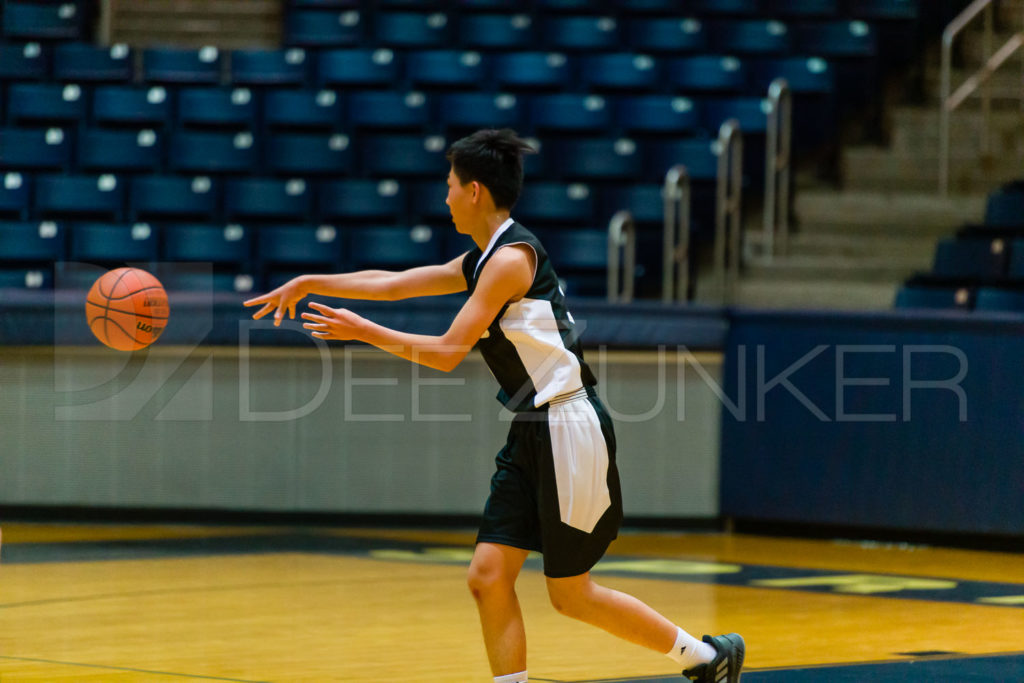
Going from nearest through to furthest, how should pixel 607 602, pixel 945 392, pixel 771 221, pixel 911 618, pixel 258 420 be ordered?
pixel 607 602, pixel 911 618, pixel 945 392, pixel 258 420, pixel 771 221

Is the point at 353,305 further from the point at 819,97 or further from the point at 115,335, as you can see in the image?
the point at 819,97

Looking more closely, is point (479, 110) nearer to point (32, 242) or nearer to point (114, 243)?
point (114, 243)

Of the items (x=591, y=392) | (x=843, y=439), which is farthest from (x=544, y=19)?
(x=591, y=392)

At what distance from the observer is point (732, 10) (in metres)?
13.3

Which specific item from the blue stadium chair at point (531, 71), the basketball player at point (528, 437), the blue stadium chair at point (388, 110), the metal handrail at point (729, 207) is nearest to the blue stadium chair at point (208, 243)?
the blue stadium chair at point (388, 110)

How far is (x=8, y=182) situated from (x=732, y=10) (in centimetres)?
650

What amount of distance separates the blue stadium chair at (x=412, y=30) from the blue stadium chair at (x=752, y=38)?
97.5 inches

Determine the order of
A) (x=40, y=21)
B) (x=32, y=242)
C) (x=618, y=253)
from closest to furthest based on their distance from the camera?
(x=618, y=253), (x=32, y=242), (x=40, y=21)

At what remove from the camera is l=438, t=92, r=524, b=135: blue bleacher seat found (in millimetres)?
12281

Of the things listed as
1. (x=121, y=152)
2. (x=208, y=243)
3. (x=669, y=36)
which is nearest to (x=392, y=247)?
(x=208, y=243)

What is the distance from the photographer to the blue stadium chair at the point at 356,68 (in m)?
12.8

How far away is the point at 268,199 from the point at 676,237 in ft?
10.9

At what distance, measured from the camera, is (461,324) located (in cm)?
408

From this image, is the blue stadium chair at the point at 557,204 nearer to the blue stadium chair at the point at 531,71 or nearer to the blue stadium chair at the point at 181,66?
the blue stadium chair at the point at 531,71
